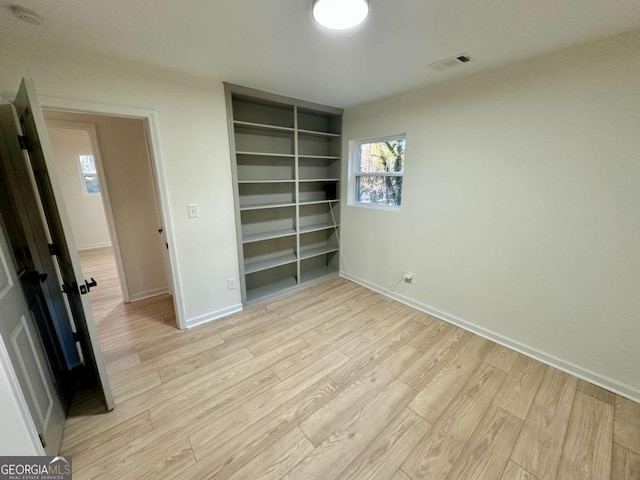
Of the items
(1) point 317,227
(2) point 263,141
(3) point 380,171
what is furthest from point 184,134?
(3) point 380,171

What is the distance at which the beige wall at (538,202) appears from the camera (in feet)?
5.41

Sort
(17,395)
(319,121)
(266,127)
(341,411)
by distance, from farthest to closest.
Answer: (319,121), (266,127), (341,411), (17,395)

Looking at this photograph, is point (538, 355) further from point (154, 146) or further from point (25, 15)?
point (25, 15)

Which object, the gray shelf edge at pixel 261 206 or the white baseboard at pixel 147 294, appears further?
the white baseboard at pixel 147 294

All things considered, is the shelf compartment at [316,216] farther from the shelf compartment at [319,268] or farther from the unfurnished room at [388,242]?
the unfurnished room at [388,242]

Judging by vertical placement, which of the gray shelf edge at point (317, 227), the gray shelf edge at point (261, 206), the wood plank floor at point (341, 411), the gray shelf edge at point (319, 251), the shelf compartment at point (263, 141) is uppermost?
the shelf compartment at point (263, 141)

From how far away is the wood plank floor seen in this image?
1.34 meters

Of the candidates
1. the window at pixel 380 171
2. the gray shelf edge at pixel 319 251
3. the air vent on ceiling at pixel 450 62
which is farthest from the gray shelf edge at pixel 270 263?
the air vent on ceiling at pixel 450 62

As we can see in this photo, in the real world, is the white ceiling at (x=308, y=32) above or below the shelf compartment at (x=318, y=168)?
above

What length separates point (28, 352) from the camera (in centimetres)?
127

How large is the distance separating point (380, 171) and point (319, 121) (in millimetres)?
1198

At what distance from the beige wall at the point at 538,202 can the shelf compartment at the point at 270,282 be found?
5.63 feet

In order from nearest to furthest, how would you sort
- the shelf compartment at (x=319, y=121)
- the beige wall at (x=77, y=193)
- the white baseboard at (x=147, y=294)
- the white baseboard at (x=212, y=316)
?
1. the white baseboard at (x=212, y=316)
2. the white baseboard at (x=147, y=294)
3. the shelf compartment at (x=319, y=121)
4. the beige wall at (x=77, y=193)

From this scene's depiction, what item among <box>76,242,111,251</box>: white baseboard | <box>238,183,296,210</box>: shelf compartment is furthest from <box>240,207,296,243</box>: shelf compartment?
<box>76,242,111,251</box>: white baseboard
